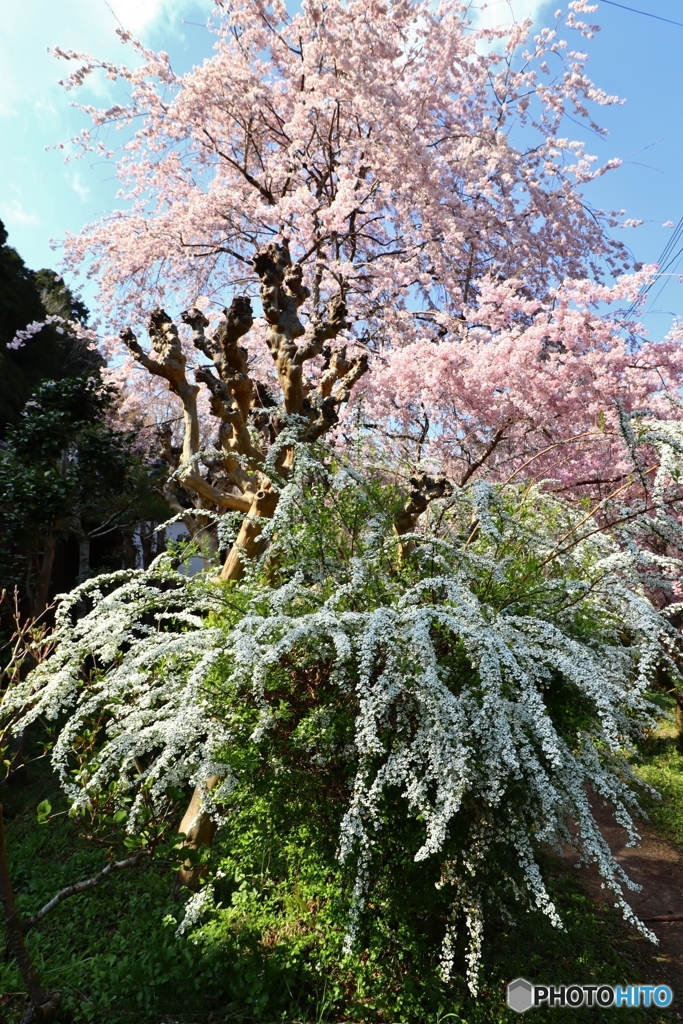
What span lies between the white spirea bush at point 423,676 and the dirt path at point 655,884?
134cm

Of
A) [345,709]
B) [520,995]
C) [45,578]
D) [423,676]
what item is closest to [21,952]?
[345,709]

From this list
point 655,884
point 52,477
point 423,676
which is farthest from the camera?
point 52,477

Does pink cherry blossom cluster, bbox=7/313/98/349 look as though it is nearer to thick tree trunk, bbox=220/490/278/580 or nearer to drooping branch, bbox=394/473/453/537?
thick tree trunk, bbox=220/490/278/580

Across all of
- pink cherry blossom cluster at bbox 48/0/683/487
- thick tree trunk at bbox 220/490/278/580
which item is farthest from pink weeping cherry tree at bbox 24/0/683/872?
thick tree trunk at bbox 220/490/278/580

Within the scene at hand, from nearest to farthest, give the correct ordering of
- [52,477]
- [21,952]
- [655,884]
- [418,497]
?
[21,952], [418,497], [655,884], [52,477]

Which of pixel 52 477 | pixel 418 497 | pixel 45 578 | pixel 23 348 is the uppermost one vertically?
pixel 23 348

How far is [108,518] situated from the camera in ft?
23.1

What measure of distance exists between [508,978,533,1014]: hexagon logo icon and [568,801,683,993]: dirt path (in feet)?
2.73

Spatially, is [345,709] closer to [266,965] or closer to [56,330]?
[266,965]

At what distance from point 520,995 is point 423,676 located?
70.6 inches

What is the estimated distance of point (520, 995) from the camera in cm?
264

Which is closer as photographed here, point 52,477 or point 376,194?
point 52,477

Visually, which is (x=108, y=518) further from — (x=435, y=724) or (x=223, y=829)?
(x=435, y=724)

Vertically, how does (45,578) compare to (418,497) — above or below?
above
